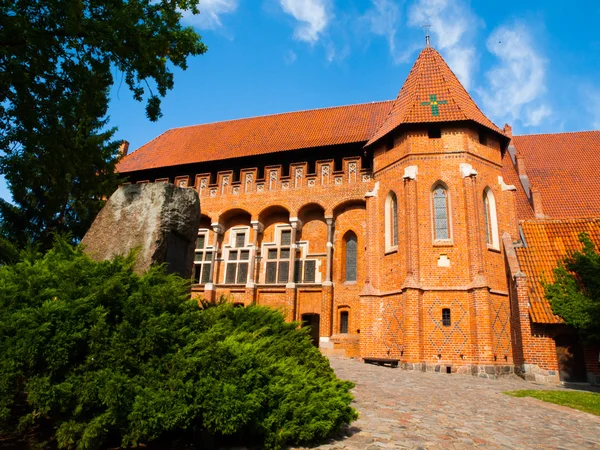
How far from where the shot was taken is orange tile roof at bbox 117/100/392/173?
20.7 m

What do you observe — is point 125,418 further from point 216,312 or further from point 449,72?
point 449,72

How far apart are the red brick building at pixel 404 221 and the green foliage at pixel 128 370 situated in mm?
10632

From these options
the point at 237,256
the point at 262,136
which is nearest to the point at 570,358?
the point at 237,256

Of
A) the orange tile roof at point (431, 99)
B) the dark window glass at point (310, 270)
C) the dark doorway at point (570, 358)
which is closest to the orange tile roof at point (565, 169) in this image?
the orange tile roof at point (431, 99)

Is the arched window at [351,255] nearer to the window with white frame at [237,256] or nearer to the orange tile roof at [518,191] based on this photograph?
the window with white frame at [237,256]

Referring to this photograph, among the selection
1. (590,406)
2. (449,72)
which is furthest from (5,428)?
(449,72)

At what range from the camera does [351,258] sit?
Answer: 19.6 metres

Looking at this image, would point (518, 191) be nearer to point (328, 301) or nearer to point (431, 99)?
point (431, 99)

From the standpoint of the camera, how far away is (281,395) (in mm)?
4270

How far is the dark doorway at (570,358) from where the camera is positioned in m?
13.0

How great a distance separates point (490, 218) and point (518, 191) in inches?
176

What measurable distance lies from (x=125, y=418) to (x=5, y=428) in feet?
3.46

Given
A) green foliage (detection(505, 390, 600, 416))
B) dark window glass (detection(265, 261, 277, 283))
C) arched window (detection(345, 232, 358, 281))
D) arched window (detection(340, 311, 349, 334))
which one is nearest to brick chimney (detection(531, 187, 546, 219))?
arched window (detection(345, 232, 358, 281))

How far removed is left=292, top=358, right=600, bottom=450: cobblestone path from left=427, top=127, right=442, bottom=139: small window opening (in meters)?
9.74
